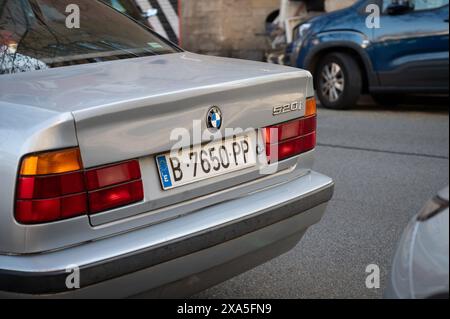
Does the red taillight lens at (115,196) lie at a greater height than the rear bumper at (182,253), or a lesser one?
greater

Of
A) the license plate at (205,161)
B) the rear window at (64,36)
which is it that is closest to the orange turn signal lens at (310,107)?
the license plate at (205,161)

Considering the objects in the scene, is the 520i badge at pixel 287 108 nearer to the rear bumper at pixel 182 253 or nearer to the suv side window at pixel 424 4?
the rear bumper at pixel 182 253

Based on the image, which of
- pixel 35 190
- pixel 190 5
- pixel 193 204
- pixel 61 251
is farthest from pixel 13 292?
pixel 190 5

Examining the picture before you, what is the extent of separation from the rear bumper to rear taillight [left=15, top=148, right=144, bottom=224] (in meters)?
0.13

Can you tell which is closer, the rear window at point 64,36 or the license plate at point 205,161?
the license plate at point 205,161

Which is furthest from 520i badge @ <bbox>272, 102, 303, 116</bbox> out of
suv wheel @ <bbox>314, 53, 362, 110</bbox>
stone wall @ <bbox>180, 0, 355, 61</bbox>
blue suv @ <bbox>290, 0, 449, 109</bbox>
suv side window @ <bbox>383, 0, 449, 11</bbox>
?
stone wall @ <bbox>180, 0, 355, 61</bbox>

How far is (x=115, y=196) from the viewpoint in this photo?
7.97ft

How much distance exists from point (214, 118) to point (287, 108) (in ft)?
1.66

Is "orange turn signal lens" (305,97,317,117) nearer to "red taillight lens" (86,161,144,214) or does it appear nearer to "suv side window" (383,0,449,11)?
"red taillight lens" (86,161,144,214)

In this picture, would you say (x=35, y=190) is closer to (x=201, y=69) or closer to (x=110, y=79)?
(x=110, y=79)

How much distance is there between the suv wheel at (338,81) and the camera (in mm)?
8789

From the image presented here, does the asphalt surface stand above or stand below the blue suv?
below

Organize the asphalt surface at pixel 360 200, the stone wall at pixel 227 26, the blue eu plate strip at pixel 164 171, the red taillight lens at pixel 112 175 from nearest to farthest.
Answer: the red taillight lens at pixel 112 175 → the blue eu plate strip at pixel 164 171 → the asphalt surface at pixel 360 200 → the stone wall at pixel 227 26

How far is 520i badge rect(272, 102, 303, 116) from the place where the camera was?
297cm
